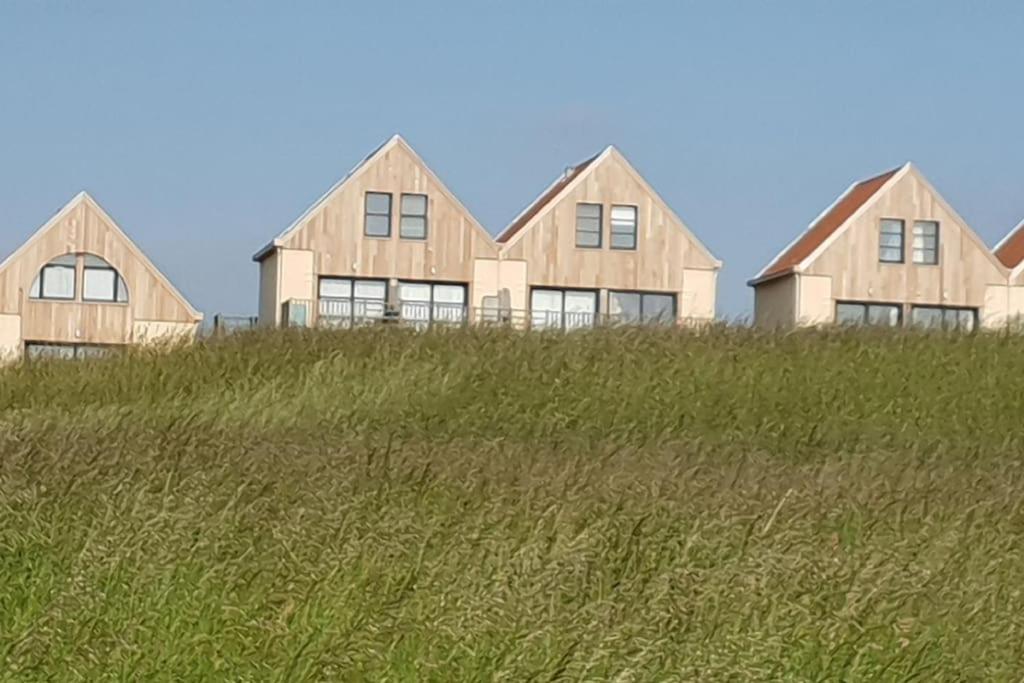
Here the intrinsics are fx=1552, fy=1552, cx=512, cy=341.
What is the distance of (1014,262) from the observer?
152 ft

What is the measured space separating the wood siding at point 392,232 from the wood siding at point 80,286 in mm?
4707

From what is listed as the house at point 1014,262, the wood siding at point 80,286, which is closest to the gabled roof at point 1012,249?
the house at point 1014,262

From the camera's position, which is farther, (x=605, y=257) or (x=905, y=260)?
(x=905, y=260)

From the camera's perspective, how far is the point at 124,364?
75.1 ft

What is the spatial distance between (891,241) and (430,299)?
43.3 feet

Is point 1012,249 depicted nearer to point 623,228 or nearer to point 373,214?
point 623,228

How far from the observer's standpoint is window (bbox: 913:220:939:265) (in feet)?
145

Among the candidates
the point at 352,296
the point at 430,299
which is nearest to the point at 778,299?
the point at 430,299

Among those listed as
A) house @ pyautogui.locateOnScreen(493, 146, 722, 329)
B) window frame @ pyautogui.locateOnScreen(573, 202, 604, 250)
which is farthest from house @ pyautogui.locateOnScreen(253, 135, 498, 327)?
window frame @ pyautogui.locateOnScreen(573, 202, 604, 250)

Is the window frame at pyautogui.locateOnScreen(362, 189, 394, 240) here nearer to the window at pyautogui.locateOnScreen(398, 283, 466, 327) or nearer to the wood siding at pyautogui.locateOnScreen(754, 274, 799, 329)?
the window at pyautogui.locateOnScreen(398, 283, 466, 327)

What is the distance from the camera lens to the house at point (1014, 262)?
44469 mm

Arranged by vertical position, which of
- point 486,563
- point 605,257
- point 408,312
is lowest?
point 486,563

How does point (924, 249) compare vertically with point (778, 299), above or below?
above

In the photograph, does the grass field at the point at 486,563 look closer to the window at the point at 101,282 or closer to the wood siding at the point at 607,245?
the wood siding at the point at 607,245
